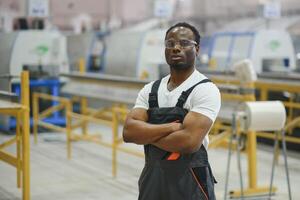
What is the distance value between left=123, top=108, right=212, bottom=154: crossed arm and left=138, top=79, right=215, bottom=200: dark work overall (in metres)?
0.06

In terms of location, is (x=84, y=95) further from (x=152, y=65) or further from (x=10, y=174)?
(x=152, y=65)

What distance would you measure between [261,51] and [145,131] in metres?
8.14

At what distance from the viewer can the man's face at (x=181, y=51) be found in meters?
2.68

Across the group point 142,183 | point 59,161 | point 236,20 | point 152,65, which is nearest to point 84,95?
point 59,161

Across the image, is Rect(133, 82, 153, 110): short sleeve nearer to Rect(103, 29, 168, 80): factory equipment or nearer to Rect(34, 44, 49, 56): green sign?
Rect(34, 44, 49, 56): green sign

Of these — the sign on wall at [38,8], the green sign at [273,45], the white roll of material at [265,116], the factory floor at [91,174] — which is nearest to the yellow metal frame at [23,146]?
the factory floor at [91,174]

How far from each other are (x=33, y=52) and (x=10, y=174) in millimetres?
3620

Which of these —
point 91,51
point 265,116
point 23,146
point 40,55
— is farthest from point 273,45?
point 23,146

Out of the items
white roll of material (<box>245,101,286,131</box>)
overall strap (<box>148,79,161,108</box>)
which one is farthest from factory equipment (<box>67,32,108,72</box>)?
overall strap (<box>148,79,161,108</box>)

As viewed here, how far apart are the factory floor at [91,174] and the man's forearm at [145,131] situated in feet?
9.48

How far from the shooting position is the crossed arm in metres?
2.61

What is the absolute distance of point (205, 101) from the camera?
262 cm

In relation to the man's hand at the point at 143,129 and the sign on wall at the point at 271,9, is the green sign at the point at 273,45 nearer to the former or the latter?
the sign on wall at the point at 271,9

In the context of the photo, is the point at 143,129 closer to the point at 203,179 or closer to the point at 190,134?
the point at 190,134
